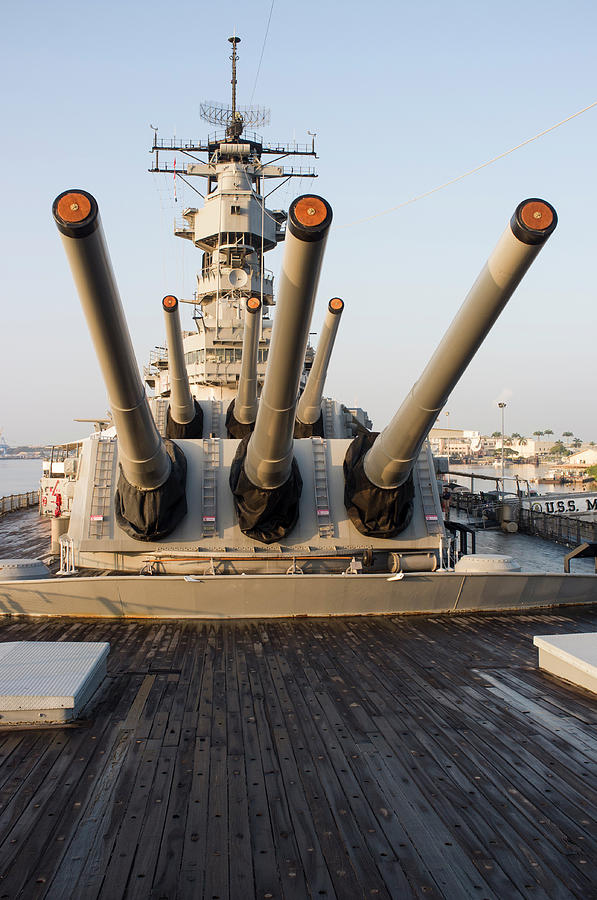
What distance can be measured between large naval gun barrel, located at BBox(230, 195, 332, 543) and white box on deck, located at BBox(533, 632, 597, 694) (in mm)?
3109

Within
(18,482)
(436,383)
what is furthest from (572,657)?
(18,482)

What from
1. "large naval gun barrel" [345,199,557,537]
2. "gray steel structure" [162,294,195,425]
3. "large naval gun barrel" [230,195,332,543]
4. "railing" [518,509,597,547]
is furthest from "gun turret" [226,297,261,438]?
"railing" [518,509,597,547]

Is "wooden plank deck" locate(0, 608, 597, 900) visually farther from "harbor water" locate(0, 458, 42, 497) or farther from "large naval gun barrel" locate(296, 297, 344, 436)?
"harbor water" locate(0, 458, 42, 497)

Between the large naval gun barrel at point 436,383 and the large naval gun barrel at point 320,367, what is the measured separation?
235 cm

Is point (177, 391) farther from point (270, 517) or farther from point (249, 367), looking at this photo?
point (270, 517)

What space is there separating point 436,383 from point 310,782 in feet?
12.0

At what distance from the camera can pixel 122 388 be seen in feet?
20.1

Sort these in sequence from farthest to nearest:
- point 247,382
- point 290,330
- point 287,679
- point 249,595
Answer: point 247,382 < point 249,595 < point 287,679 < point 290,330

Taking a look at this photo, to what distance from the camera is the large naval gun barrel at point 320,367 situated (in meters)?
10.3

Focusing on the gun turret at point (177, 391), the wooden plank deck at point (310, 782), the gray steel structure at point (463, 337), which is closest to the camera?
the wooden plank deck at point (310, 782)

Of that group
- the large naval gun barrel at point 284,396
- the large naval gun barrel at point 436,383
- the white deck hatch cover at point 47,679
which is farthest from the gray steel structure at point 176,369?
the white deck hatch cover at point 47,679

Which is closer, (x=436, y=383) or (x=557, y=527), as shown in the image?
(x=436, y=383)

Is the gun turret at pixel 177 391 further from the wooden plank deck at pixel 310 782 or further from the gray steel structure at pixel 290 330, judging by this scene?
the wooden plank deck at pixel 310 782

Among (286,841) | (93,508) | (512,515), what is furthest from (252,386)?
(512,515)
